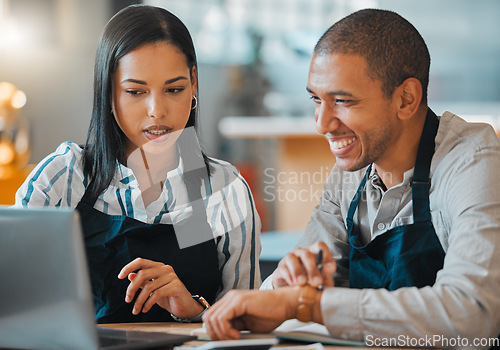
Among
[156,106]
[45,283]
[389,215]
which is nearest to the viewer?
[45,283]

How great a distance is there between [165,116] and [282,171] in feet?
9.26

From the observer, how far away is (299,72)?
7184 millimetres

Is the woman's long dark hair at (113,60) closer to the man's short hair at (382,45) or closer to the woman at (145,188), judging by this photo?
the woman at (145,188)

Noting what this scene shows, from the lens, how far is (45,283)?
93 centimetres

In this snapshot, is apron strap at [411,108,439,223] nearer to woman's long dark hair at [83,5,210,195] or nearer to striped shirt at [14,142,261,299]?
striped shirt at [14,142,261,299]

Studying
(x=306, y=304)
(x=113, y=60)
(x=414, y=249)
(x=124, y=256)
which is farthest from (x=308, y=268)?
(x=113, y=60)

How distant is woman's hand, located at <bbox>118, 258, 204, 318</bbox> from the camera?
4.21ft

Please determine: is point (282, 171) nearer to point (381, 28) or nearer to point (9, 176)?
point (9, 176)

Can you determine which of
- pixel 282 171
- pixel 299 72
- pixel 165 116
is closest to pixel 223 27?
pixel 299 72

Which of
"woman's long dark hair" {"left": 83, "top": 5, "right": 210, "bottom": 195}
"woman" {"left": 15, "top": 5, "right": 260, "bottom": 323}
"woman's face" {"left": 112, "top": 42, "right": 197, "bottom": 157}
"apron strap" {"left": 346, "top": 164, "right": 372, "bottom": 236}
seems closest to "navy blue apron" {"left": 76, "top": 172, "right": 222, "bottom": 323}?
"woman" {"left": 15, "top": 5, "right": 260, "bottom": 323}

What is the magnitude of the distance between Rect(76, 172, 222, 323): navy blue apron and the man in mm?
273

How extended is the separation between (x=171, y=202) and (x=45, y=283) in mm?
725

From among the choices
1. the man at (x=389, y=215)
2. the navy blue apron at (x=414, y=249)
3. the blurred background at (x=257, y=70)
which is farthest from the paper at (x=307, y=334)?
the blurred background at (x=257, y=70)

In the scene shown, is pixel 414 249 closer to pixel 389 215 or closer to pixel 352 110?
pixel 389 215
